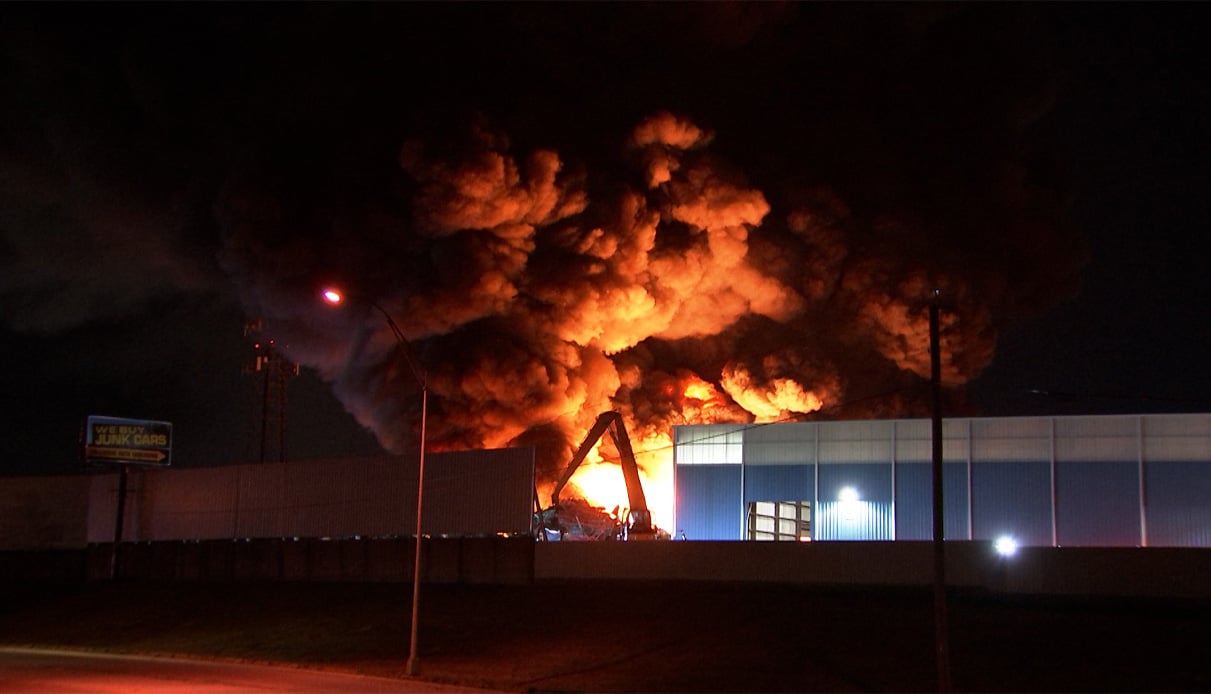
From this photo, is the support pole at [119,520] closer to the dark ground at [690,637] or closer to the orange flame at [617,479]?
the dark ground at [690,637]

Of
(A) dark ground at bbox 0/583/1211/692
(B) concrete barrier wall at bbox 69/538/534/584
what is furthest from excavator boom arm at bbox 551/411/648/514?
(A) dark ground at bbox 0/583/1211/692

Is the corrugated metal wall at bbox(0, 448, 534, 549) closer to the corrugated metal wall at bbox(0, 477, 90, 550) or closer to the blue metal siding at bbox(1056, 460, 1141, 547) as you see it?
the corrugated metal wall at bbox(0, 477, 90, 550)

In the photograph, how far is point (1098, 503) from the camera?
1422 inches

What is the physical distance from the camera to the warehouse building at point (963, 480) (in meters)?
35.6

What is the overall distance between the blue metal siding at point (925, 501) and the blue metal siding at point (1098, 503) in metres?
2.79

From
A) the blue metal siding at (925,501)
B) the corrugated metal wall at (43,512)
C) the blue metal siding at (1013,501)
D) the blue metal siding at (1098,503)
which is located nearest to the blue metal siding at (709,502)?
the blue metal siding at (925,501)

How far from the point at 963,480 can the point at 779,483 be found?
250 inches

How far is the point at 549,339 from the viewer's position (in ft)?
147

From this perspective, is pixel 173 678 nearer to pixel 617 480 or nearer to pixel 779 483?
pixel 779 483

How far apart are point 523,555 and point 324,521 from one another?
A: 394 inches

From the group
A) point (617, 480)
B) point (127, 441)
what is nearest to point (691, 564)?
point (617, 480)

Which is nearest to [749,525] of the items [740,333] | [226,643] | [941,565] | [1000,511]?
[1000,511]

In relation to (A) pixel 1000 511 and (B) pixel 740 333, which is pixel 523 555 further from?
(B) pixel 740 333

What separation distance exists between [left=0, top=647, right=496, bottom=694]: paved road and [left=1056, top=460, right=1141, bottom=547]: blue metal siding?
20.9m
